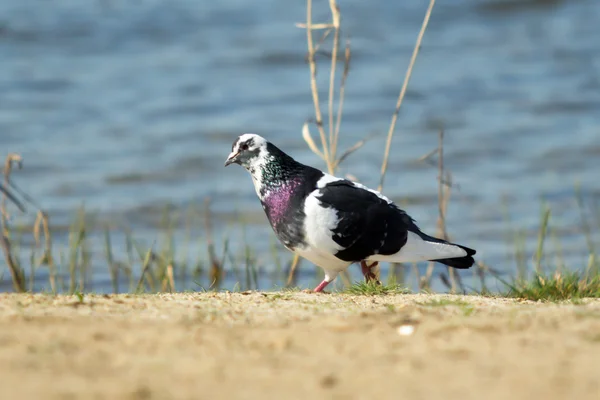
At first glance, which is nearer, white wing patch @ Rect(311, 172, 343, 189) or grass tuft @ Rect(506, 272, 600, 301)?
grass tuft @ Rect(506, 272, 600, 301)

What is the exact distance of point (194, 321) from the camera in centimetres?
430

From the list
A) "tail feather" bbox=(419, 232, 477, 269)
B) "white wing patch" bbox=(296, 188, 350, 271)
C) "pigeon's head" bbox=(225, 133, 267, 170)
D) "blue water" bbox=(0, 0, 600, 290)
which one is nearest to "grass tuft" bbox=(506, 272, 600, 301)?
"tail feather" bbox=(419, 232, 477, 269)

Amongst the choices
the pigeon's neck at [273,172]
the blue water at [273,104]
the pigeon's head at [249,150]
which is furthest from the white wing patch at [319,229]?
the blue water at [273,104]

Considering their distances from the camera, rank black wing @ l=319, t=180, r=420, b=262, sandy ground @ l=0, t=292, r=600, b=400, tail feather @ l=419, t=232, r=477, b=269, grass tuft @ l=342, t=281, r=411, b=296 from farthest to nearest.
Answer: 1. tail feather @ l=419, t=232, r=477, b=269
2. black wing @ l=319, t=180, r=420, b=262
3. grass tuft @ l=342, t=281, r=411, b=296
4. sandy ground @ l=0, t=292, r=600, b=400

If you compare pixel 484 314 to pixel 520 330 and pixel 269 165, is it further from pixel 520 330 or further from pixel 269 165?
pixel 269 165

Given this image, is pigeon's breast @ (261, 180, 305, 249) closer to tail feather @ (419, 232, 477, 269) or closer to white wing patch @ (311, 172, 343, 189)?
white wing patch @ (311, 172, 343, 189)

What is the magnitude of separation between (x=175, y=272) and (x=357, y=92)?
7.19 meters

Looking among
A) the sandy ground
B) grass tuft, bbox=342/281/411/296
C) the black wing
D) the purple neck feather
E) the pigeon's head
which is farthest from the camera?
the pigeon's head

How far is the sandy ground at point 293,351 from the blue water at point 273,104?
3.67 metres

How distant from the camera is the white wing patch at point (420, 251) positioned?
5832mm

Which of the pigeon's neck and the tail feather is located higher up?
the pigeon's neck

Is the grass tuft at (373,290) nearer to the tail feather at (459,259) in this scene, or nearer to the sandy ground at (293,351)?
the tail feather at (459,259)

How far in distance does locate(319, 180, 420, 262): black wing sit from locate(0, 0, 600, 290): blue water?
91.9 inches

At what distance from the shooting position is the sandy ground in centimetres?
315
